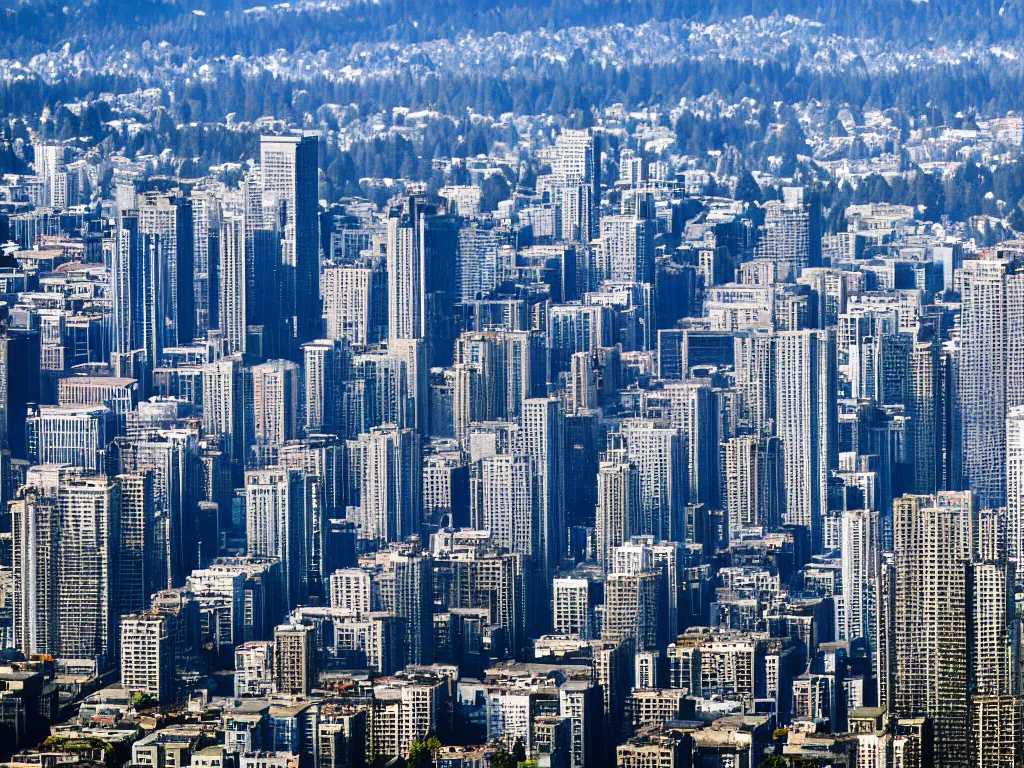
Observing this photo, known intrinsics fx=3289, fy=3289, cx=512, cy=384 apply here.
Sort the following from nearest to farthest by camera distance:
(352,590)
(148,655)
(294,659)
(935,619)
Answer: (935,619) < (294,659) < (148,655) < (352,590)

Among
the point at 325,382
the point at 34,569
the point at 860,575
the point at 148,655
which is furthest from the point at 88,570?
the point at 325,382

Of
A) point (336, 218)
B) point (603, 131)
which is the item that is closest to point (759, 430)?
point (336, 218)

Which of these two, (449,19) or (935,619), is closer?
(935,619)

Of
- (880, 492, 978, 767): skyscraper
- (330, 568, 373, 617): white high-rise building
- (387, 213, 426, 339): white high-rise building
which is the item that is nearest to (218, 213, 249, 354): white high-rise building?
(387, 213, 426, 339): white high-rise building

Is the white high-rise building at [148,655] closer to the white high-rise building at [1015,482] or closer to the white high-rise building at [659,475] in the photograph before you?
the white high-rise building at [659,475]

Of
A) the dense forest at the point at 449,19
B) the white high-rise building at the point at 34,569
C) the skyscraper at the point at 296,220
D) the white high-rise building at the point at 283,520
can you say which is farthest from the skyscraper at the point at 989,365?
the dense forest at the point at 449,19

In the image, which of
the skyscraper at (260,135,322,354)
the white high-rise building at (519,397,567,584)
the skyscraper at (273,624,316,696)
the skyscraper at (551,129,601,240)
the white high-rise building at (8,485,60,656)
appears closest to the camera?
the skyscraper at (273,624,316,696)

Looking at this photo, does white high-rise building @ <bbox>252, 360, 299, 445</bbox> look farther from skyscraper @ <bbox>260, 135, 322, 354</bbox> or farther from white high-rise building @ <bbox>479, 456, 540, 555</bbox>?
white high-rise building @ <bbox>479, 456, 540, 555</bbox>

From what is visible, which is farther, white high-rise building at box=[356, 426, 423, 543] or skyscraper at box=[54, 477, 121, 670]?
white high-rise building at box=[356, 426, 423, 543]

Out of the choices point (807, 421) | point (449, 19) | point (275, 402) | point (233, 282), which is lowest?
point (807, 421)

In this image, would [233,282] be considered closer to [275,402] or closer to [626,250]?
[626,250]

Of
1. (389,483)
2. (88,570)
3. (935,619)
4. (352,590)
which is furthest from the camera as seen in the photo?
(389,483)
